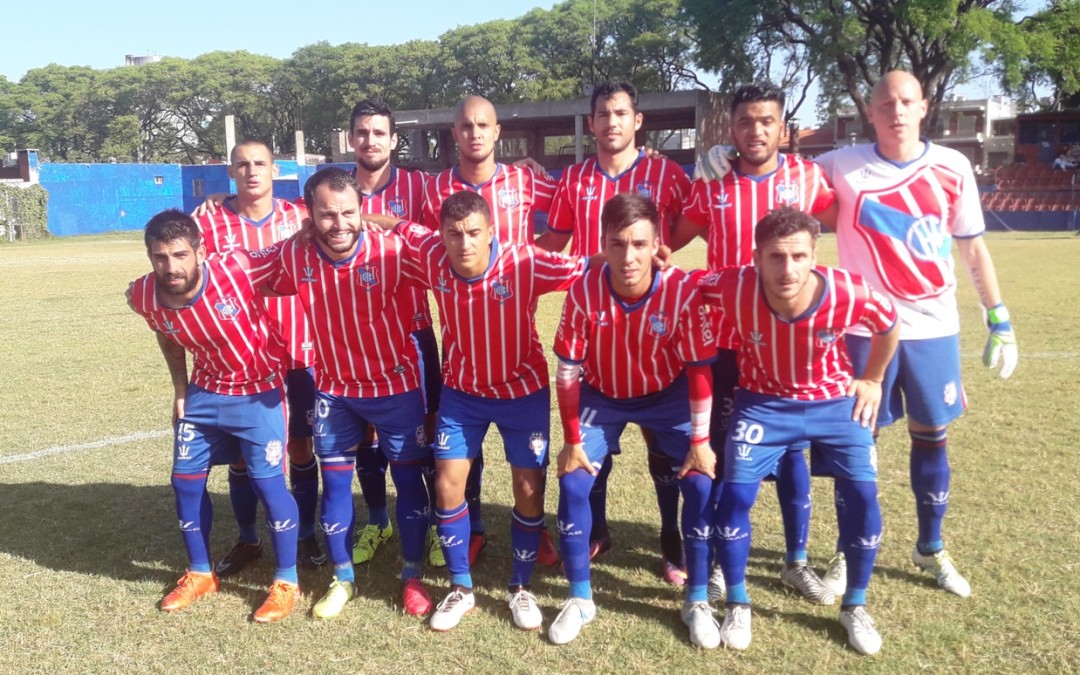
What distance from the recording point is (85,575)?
13.3 ft

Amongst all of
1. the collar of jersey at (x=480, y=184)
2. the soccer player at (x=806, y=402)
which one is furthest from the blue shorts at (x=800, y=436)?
the collar of jersey at (x=480, y=184)

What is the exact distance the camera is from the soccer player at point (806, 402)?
10.7 feet

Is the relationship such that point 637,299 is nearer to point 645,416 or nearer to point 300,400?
point 645,416

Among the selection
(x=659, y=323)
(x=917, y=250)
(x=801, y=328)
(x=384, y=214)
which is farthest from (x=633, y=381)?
(x=384, y=214)

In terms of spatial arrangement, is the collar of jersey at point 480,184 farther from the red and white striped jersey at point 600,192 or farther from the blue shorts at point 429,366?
the blue shorts at point 429,366

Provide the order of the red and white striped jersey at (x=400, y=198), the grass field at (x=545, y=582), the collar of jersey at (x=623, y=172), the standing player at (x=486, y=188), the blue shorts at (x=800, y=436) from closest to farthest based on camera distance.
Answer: the grass field at (x=545, y=582), the blue shorts at (x=800, y=436), the collar of jersey at (x=623, y=172), the standing player at (x=486, y=188), the red and white striped jersey at (x=400, y=198)

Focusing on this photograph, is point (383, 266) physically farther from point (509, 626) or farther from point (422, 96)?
point (422, 96)

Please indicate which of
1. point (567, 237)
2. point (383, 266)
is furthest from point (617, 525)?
point (383, 266)

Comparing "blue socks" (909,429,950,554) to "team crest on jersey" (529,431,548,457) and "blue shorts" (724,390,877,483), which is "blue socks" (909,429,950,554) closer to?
"blue shorts" (724,390,877,483)

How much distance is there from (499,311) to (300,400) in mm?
1310

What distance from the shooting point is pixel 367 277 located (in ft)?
12.4

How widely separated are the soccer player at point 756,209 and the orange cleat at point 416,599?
122cm

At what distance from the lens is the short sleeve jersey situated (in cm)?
362

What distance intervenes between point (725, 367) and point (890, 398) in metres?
0.71
